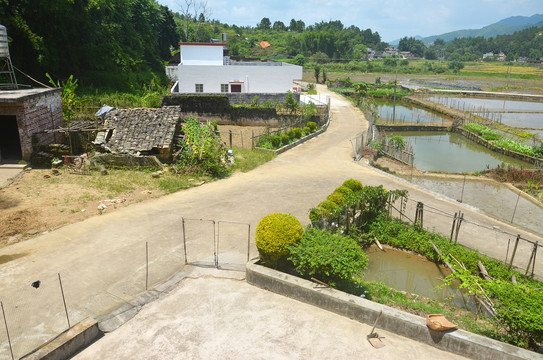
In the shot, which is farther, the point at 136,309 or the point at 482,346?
the point at 136,309

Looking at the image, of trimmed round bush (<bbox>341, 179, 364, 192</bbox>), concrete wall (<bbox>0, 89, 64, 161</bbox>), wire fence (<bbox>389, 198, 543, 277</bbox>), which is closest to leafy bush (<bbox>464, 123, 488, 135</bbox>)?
wire fence (<bbox>389, 198, 543, 277</bbox>)

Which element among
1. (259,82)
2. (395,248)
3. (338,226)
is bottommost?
(395,248)

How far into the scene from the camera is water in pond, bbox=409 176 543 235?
54.1 feet

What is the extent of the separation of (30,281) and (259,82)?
31.0 meters

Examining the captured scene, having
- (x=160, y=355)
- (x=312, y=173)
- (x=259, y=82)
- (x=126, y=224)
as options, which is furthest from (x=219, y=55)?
(x=160, y=355)

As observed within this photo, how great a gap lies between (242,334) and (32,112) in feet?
50.1

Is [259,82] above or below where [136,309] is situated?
above

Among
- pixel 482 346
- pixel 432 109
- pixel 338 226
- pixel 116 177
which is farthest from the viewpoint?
pixel 432 109

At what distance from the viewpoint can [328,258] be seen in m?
8.38

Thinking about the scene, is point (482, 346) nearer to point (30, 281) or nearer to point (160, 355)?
point (160, 355)

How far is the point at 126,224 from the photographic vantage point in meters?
12.7

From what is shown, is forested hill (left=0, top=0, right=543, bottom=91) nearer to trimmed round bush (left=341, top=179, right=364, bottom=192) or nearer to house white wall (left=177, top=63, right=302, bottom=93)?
house white wall (left=177, top=63, right=302, bottom=93)

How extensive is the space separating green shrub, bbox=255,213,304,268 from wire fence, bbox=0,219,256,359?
0.95 metres

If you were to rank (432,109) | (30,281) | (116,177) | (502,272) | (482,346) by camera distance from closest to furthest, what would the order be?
(482,346) < (30,281) < (502,272) < (116,177) < (432,109)
